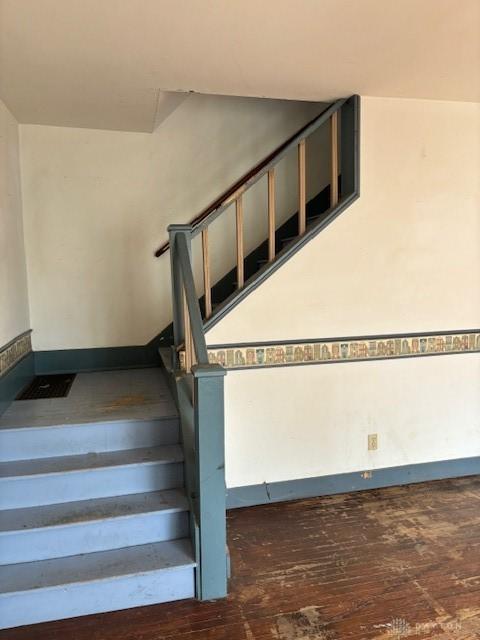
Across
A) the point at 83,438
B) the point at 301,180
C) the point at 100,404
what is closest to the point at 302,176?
the point at 301,180

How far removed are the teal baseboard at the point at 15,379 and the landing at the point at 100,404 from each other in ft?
0.20

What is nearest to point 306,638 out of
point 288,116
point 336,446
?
point 336,446

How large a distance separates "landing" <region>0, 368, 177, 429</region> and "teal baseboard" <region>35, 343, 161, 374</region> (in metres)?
0.24

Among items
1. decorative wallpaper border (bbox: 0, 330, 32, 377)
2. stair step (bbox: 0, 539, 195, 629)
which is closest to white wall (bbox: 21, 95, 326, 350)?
decorative wallpaper border (bbox: 0, 330, 32, 377)

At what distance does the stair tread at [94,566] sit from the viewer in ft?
6.53

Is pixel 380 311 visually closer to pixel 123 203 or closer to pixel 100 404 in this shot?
Result: pixel 100 404

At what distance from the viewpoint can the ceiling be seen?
1944 mm

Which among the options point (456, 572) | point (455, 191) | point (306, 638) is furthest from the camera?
point (455, 191)

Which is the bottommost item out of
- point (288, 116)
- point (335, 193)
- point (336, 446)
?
point (336, 446)

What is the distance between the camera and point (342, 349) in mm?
3088

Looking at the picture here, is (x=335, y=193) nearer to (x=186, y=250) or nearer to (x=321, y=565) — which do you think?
(x=186, y=250)

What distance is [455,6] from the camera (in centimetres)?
195

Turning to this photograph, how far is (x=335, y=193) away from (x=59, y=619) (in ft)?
9.09

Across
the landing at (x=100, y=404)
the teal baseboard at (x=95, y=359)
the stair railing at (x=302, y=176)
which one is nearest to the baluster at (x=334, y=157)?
the stair railing at (x=302, y=176)
